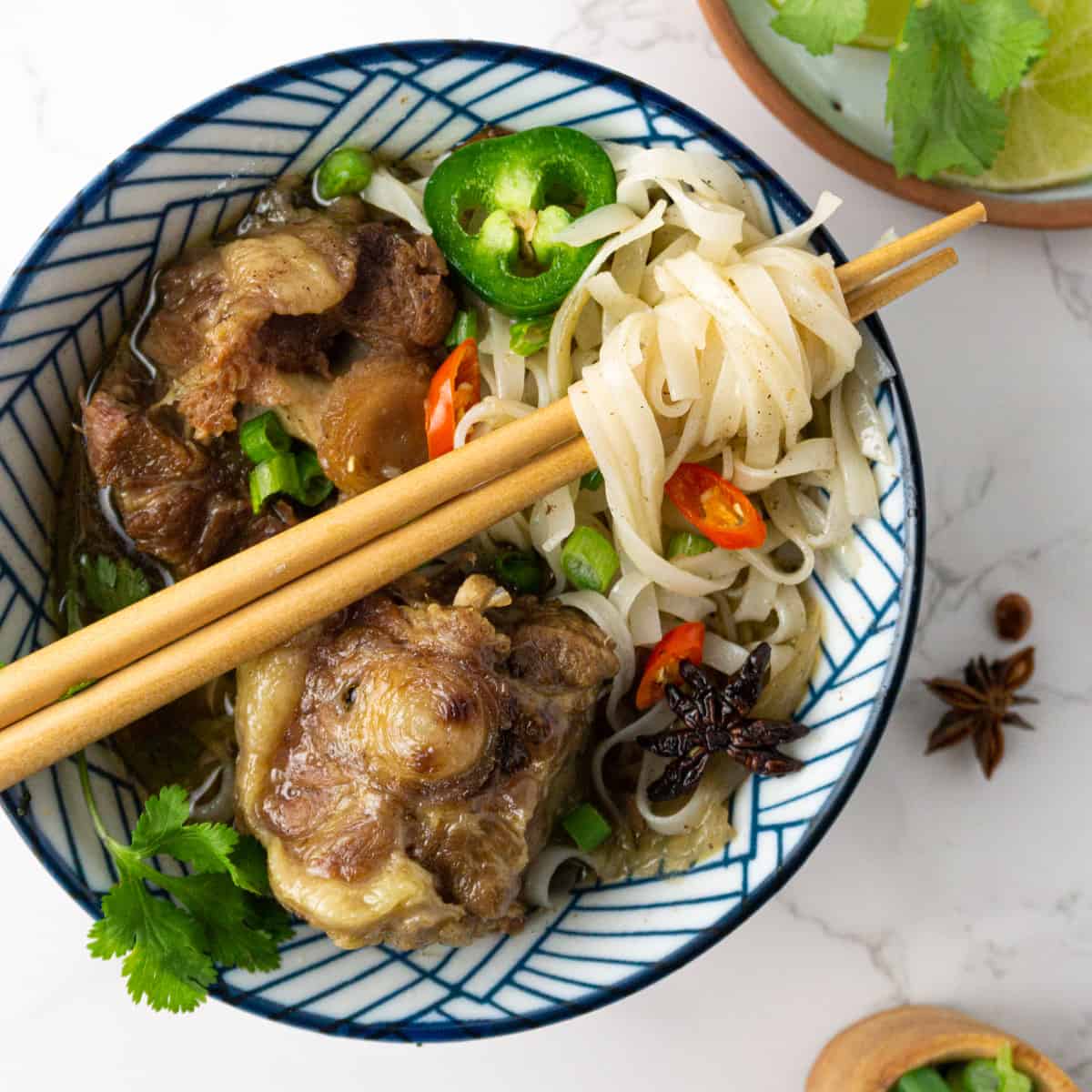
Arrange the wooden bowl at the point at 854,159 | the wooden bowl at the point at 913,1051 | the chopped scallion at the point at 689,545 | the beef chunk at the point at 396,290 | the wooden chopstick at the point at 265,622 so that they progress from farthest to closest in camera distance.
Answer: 1. the wooden bowl at the point at 913,1051
2. the wooden bowl at the point at 854,159
3. the chopped scallion at the point at 689,545
4. the beef chunk at the point at 396,290
5. the wooden chopstick at the point at 265,622

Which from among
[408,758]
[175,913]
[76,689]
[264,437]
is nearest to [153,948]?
[175,913]

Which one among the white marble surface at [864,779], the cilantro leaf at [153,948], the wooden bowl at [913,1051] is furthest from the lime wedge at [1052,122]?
the cilantro leaf at [153,948]

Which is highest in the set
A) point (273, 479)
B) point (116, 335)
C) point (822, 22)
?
point (822, 22)

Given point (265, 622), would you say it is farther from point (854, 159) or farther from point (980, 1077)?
point (980, 1077)

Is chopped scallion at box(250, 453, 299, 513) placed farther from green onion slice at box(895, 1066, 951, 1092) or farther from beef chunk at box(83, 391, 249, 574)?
green onion slice at box(895, 1066, 951, 1092)

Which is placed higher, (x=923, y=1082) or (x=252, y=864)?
(x=252, y=864)

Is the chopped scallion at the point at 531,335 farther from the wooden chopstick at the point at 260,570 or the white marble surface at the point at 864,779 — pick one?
the white marble surface at the point at 864,779

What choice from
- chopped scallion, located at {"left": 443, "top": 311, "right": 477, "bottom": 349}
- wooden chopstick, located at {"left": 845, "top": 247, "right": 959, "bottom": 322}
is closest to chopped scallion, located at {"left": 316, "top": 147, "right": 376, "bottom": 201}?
chopped scallion, located at {"left": 443, "top": 311, "right": 477, "bottom": 349}
